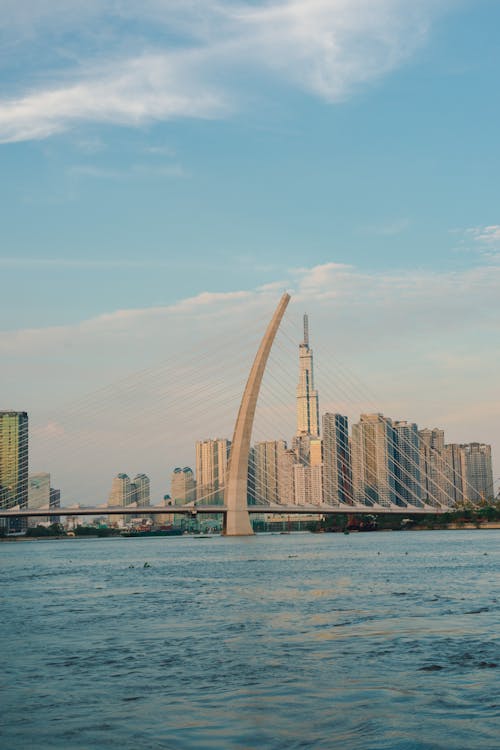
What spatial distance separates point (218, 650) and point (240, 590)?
13.6m

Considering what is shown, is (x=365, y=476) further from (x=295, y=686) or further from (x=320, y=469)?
(x=295, y=686)

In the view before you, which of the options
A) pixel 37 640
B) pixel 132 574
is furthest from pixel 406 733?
pixel 132 574

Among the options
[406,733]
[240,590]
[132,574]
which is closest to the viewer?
[406,733]

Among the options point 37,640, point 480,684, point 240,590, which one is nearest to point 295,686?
point 480,684

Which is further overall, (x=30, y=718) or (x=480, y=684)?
(x=480, y=684)

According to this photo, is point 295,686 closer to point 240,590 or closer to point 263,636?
point 263,636

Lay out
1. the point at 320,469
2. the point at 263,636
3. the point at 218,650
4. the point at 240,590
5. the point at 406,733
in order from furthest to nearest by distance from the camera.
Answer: the point at 320,469
the point at 240,590
the point at 263,636
the point at 218,650
the point at 406,733

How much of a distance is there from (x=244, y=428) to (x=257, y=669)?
65.3 m

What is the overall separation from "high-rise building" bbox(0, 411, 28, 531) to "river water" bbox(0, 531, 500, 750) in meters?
117

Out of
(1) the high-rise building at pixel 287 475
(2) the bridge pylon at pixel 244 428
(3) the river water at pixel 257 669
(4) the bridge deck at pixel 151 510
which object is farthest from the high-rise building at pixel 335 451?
(3) the river water at pixel 257 669

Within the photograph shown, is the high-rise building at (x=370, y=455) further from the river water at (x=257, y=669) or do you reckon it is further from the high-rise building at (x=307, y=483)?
the river water at (x=257, y=669)

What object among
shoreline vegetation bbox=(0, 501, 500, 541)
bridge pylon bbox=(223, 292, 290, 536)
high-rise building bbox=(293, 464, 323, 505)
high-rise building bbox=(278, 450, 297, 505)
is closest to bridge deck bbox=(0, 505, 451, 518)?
bridge pylon bbox=(223, 292, 290, 536)

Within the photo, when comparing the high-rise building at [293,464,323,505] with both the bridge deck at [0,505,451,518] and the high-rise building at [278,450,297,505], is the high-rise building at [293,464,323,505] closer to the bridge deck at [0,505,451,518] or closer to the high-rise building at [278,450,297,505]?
the high-rise building at [278,450,297,505]

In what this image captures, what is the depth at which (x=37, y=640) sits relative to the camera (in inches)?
753
